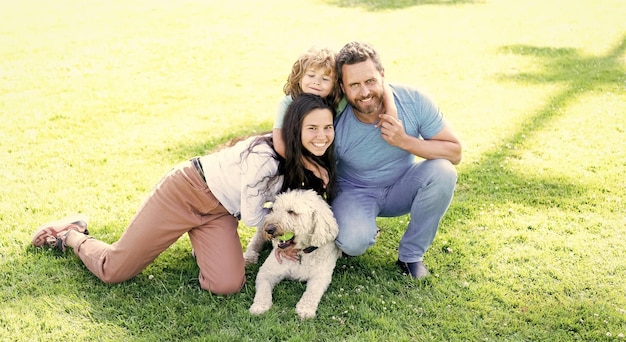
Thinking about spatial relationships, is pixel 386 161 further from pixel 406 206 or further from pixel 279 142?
pixel 279 142

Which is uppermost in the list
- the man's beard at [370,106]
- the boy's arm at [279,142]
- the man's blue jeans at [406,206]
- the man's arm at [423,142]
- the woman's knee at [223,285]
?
the man's beard at [370,106]

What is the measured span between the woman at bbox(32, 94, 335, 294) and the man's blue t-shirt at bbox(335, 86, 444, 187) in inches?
10.2

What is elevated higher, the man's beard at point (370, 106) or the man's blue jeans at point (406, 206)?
the man's beard at point (370, 106)

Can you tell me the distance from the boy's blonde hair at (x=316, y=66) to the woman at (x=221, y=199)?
21cm

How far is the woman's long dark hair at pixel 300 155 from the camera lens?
376 centimetres

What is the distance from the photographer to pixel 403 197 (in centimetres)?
421

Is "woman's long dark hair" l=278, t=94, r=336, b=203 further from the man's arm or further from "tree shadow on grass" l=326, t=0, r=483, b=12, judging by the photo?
"tree shadow on grass" l=326, t=0, r=483, b=12

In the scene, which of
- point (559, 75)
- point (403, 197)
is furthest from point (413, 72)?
point (403, 197)

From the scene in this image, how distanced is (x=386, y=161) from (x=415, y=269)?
0.84 metres

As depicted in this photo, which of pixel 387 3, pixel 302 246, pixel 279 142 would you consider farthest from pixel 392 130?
Answer: pixel 387 3

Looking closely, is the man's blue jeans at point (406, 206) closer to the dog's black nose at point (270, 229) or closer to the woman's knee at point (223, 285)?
the dog's black nose at point (270, 229)

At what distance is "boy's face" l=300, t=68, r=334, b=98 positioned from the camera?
3961 mm

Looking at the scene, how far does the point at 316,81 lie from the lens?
3967 mm

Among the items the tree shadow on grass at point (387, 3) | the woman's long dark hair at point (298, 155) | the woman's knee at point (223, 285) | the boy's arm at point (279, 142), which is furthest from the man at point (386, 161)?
the tree shadow on grass at point (387, 3)
